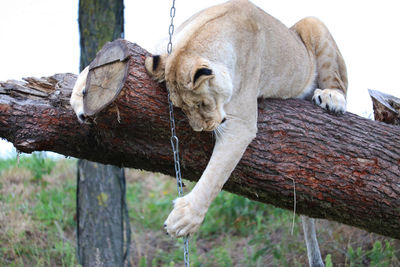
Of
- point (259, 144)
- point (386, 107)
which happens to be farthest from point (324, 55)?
point (259, 144)

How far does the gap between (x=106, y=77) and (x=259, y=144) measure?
3.95 feet

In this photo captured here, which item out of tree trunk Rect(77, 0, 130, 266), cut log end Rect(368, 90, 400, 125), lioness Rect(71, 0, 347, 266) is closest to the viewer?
lioness Rect(71, 0, 347, 266)

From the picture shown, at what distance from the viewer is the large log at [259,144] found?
3.12 metres

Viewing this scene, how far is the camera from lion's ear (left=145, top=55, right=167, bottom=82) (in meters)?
3.02

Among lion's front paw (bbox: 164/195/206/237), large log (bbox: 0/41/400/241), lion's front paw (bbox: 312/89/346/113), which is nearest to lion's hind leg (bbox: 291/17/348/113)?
lion's front paw (bbox: 312/89/346/113)

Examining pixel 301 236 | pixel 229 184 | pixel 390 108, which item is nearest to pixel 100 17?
pixel 229 184

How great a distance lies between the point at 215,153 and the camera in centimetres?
314

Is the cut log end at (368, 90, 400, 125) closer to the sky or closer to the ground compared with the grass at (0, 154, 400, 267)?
closer to the sky

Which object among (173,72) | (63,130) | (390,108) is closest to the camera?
(173,72)

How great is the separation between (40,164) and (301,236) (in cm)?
420

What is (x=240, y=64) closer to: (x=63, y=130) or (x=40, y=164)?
(x=63, y=130)

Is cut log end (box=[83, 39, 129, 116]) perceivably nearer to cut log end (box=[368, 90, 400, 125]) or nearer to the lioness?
the lioness

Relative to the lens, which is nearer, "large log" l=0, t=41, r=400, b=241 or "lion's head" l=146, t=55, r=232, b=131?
"lion's head" l=146, t=55, r=232, b=131

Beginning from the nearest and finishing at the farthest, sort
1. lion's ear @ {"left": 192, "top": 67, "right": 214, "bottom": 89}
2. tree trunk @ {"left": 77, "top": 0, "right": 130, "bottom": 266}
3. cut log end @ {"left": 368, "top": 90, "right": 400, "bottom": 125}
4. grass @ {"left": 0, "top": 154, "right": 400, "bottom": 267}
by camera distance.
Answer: lion's ear @ {"left": 192, "top": 67, "right": 214, "bottom": 89}
cut log end @ {"left": 368, "top": 90, "right": 400, "bottom": 125}
tree trunk @ {"left": 77, "top": 0, "right": 130, "bottom": 266}
grass @ {"left": 0, "top": 154, "right": 400, "bottom": 267}
